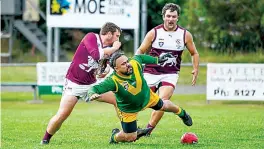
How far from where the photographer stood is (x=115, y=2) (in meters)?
25.2

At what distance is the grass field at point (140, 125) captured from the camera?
12695 mm

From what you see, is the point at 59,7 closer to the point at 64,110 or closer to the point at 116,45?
the point at 64,110

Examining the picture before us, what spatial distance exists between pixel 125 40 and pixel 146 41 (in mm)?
28145

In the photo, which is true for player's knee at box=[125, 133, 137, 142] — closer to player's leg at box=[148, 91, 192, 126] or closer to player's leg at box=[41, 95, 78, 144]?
A: player's leg at box=[148, 91, 192, 126]

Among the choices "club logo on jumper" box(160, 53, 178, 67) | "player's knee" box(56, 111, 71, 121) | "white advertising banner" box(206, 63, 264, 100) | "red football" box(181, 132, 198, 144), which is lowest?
"white advertising banner" box(206, 63, 264, 100)

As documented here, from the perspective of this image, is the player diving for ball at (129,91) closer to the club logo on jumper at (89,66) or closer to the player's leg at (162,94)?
the club logo on jumper at (89,66)

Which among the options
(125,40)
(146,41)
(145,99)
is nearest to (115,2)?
(146,41)

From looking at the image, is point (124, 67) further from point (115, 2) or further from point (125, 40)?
point (125, 40)

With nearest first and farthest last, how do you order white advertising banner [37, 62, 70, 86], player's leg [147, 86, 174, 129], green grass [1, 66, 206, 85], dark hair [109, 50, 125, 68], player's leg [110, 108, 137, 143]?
dark hair [109, 50, 125, 68] < player's leg [110, 108, 137, 143] < player's leg [147, 86, 174, 129] < white advertising banner [37, 62, 70, 86] < green grass [1, 66, 206, 85]

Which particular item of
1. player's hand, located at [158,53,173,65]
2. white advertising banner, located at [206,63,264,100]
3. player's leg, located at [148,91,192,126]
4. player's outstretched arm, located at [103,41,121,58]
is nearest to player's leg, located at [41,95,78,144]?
player's outstretched arm, located at [103,41,121,58]

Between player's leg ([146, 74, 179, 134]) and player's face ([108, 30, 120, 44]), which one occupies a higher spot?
player's face ([108, 30, 120, 44])

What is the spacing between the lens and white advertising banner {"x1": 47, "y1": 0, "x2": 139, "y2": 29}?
25250 millimetres

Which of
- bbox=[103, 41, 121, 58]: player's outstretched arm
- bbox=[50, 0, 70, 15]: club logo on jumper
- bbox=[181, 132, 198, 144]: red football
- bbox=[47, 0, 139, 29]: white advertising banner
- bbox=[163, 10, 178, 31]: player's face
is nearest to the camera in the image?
bbox=[103, 41, 121, 58]: player's outstretched arm

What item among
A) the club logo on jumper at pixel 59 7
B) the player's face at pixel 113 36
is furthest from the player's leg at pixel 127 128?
the club logo on jumper at pixel 59 7
